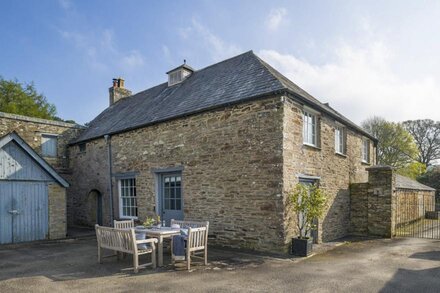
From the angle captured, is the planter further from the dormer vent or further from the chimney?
the chimney

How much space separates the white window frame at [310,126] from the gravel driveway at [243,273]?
3.69 metres

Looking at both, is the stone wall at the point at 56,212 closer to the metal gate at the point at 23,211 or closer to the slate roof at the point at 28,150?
the metal gate at the point at 23,211

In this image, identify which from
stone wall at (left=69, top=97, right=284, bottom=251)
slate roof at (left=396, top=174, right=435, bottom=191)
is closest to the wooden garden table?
stone wall at (left=69, top=97, right=284, bottom=251)

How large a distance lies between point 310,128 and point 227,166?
334 centimetres

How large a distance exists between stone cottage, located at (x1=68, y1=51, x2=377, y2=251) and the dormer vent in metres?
0.05

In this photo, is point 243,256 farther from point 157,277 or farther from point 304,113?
point 304,113

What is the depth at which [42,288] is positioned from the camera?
6121 millimetres

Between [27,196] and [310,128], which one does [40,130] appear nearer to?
[27,196]

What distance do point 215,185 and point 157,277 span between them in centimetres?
409

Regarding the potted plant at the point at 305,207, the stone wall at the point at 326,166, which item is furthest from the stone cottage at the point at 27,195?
the potted plant at the point at 305,207

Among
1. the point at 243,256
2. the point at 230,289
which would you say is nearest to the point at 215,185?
the point at 243,256

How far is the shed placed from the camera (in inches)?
445

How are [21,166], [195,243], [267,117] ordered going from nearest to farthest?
[195,243] < [267,117] < [21,166]

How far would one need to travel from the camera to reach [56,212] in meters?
12.6
